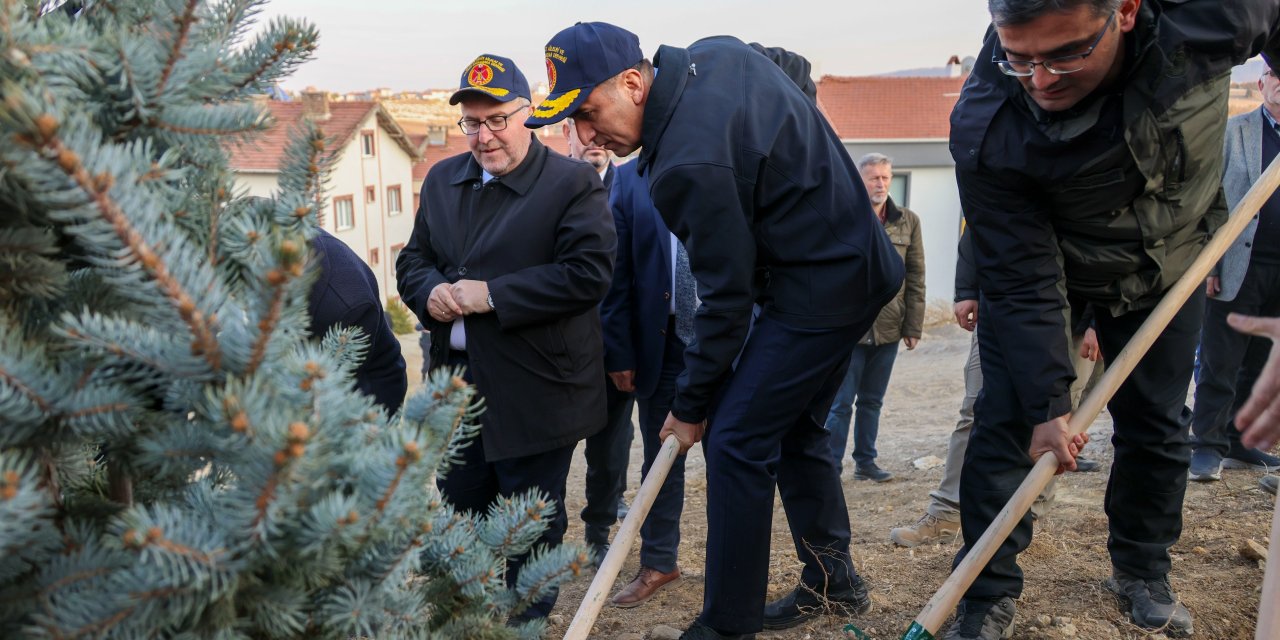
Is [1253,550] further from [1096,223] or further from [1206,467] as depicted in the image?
[1096,223]

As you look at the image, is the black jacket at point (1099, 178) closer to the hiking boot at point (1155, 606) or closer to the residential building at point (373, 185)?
the hiking boot at point (1155, 606)

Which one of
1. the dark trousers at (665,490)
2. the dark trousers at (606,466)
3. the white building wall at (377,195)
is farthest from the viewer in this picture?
the white building wall at (377,195)

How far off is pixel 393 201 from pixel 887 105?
2075cm

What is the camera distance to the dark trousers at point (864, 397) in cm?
605

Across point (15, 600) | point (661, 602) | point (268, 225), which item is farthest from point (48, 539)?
point (661, 602)

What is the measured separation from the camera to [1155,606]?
10.3 ft

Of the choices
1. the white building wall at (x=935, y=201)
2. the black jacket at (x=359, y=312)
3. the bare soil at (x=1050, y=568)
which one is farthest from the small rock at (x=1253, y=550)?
the white building wall at (x=935, y=201)

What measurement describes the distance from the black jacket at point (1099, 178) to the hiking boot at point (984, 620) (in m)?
0.63

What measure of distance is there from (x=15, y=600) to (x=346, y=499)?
453 millimetres

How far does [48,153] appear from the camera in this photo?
1.08 metres

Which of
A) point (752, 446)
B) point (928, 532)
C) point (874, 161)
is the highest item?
point (874, 161)

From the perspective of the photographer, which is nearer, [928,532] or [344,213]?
[928,532]

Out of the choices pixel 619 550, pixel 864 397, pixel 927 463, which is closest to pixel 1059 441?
pixel 619 550

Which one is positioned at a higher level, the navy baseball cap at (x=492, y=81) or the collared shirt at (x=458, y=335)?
the navy baseball cap at (x=492, y=81)
